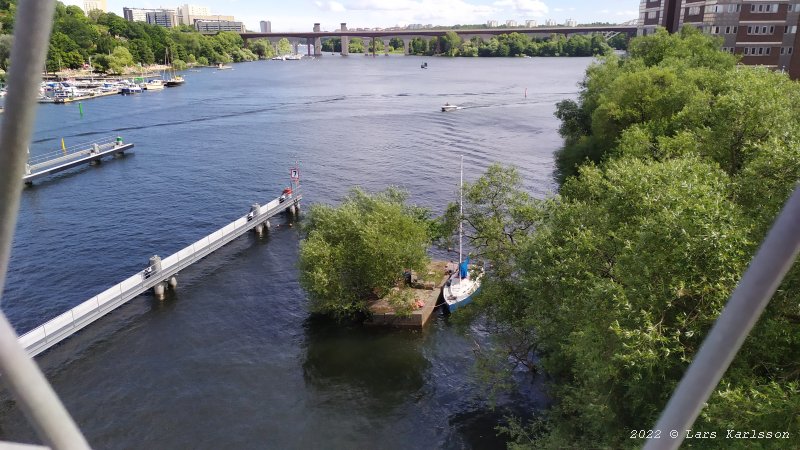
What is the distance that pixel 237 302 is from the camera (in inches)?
1234

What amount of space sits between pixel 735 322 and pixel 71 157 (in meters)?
68.0

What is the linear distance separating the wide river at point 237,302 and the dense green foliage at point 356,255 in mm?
1728

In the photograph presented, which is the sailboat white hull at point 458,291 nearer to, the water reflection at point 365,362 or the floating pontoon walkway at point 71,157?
the water reflection at point 365,362

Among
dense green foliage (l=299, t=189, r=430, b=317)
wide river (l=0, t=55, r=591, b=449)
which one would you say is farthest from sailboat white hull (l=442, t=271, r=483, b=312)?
dense green foliage (l=299, t=189, r=430, b=317)

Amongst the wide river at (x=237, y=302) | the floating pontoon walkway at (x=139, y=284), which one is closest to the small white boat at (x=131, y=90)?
the wide river at (x=237, y=302)

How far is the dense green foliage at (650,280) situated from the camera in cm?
1218

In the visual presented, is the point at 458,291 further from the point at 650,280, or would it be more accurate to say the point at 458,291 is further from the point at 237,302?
the point at 650,280

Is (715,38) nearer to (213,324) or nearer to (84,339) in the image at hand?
(213,324)

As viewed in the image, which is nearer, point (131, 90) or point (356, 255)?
point (356, 255)

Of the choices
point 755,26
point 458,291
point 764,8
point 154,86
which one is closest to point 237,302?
point 458,291

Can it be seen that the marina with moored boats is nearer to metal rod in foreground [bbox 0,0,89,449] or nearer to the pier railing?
the pier railing

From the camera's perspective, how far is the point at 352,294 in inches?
1156

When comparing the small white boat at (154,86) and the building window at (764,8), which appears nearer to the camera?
the building window at (764,8)

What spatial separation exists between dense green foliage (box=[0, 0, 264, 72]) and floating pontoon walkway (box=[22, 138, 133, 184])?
216 feet
